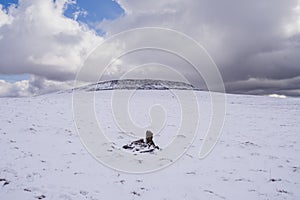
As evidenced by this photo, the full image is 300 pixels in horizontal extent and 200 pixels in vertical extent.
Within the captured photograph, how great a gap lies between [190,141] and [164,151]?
9.46 ft

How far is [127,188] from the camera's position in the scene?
798 cm

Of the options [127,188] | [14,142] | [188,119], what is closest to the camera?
[127,188]

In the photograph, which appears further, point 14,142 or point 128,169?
point 14,142

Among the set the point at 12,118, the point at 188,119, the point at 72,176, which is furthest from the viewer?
the point at 188,119

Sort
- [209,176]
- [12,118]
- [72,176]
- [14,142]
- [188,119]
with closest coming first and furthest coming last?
[72,176] < [209,176] < [14,142] < [12,118] < [188,119]

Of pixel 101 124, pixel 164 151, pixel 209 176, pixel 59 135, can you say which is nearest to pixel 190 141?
pixel 164 151

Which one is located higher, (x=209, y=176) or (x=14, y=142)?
(x=14, y=142)

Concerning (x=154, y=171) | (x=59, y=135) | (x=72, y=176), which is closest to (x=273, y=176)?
(x=154, y=171)

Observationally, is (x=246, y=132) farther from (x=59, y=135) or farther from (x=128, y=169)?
(x=59, y=135)

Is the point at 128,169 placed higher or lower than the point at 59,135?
lower

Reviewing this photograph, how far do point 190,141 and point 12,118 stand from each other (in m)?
13.3

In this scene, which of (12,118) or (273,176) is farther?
(12,118)

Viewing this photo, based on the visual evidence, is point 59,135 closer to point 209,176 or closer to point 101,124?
point 101,124

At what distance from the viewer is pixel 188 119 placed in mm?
21984
